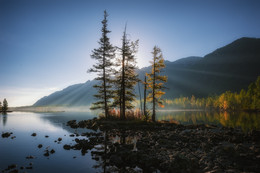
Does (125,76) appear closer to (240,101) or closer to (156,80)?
(156,80)

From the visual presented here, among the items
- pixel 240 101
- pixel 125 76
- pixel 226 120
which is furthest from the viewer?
pixel 240 101

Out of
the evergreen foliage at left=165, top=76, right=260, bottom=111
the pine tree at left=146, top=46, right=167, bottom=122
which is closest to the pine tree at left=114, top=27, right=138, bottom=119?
the pine tree at left=146, top=46, right=167, bottom=122

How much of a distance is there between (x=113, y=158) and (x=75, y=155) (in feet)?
10.5

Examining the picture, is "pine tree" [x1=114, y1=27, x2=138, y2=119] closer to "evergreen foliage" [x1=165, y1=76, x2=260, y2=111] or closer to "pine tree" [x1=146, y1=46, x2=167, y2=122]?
"pine tree" [x1=146, y1=46, x2=167, y2=122]

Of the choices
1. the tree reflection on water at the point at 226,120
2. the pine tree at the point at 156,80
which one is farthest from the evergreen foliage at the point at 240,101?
the pine tree at the point at 156,80

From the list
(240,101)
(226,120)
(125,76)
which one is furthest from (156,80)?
(240,101)

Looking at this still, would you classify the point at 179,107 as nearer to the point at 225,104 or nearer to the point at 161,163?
the point at 225,104

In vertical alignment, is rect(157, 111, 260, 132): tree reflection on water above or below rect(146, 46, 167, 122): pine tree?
below

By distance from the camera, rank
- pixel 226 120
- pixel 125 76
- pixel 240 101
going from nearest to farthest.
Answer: pixel 125 76 < pixel 226 120 < pixel 240 101

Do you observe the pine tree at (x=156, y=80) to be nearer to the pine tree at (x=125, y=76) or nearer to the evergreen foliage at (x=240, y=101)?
the pine tree at (x=125, y=76)

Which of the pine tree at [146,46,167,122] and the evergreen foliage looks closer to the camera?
the pine tree at [146,46,167,122]

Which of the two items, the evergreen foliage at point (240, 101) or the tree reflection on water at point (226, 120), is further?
the evergreen foliage at point (240, 101)

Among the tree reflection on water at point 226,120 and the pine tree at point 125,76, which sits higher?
the pine tree at point 125,76

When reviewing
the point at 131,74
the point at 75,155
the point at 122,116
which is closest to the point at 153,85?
the point at 131,74
